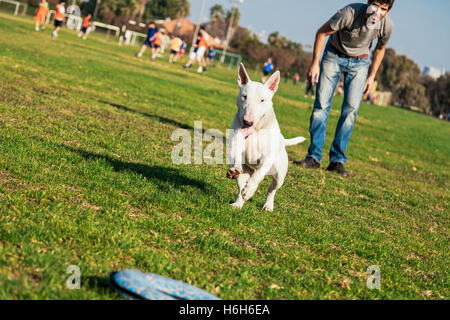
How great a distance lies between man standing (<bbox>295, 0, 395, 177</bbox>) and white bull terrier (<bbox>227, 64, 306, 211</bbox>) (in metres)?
3.12

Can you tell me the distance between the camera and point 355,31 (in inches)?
328

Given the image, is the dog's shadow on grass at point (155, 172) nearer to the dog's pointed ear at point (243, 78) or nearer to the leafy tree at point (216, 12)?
the dog's pointed ear at point (243, 78)

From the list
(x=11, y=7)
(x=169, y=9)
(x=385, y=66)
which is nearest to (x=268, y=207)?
(x=11, y=7)

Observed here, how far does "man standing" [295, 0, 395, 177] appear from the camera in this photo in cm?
816

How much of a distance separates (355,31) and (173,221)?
5492 mm

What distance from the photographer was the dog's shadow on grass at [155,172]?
555cm

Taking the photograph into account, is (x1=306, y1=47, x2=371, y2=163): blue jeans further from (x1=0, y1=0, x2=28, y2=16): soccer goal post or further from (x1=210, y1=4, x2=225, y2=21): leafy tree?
(x1=210, y1=4, x2=225, y2=21): leafy tree

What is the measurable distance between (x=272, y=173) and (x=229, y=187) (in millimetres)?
1112

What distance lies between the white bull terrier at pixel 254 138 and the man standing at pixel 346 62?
312 centimetres

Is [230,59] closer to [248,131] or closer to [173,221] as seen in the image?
[248,131]

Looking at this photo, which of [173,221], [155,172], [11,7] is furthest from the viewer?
[11,7]

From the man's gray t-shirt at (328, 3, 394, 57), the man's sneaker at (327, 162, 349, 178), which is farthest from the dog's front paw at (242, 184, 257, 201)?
the man's sneaker at (327, 162, 349, 178)

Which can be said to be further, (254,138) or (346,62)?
(346,62)
